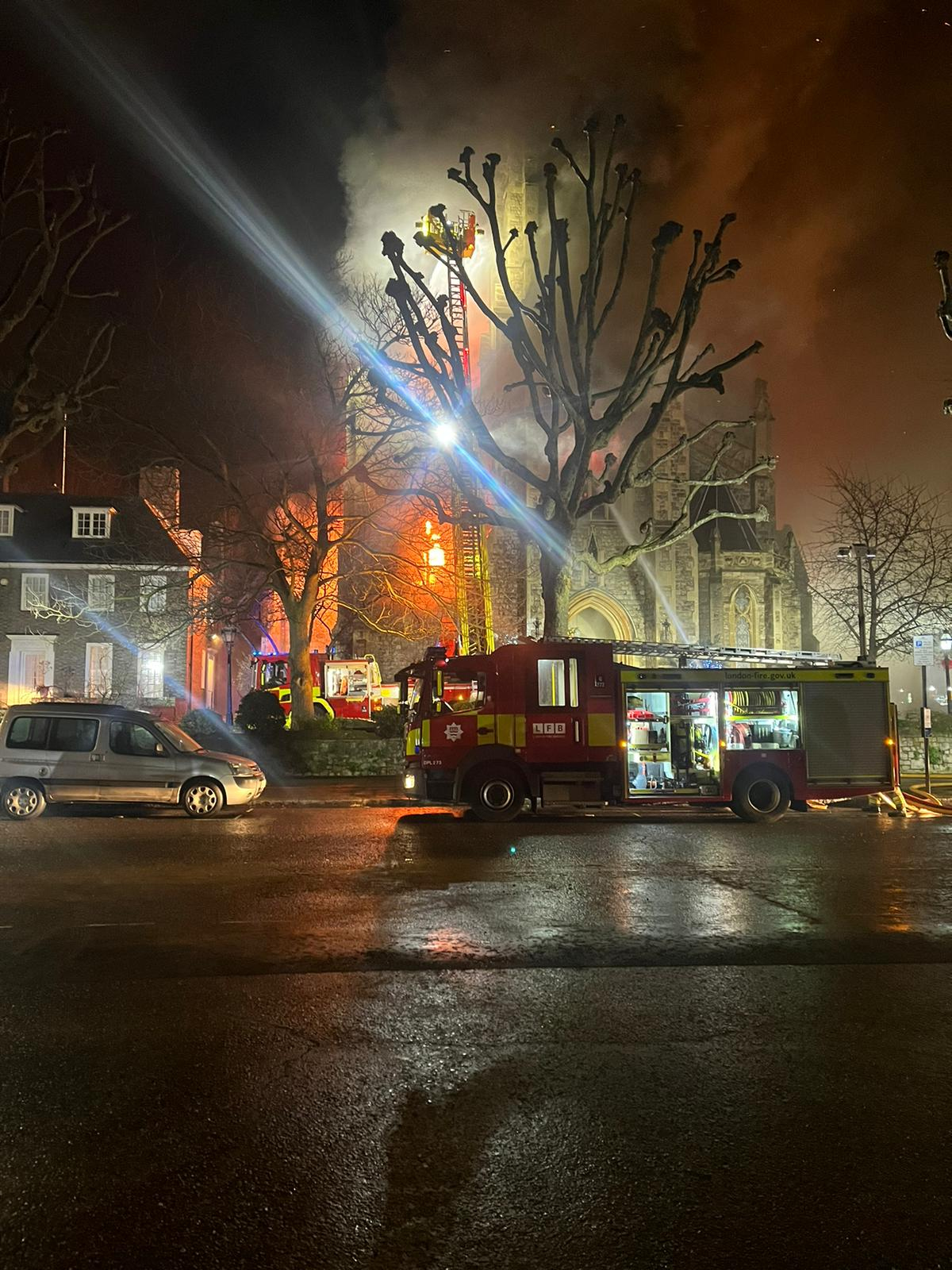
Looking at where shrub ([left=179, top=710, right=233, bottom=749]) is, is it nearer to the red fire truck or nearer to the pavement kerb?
the pavement kerb

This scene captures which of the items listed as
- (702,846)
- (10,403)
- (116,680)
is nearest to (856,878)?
(702,846)

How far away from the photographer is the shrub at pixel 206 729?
25734 millimetres

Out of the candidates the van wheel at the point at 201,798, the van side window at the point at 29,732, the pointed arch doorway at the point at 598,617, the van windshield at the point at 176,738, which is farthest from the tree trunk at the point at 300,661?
the pointed arch doorway at the point at 598,617

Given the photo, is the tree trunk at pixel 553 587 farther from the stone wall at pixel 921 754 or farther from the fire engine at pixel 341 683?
the fire engine at pixel 341 683

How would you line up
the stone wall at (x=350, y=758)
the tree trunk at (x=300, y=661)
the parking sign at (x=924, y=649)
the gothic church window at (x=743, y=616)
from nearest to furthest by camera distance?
1. the parking sign at (x=924, y=649)
2. the stone wall at (x=350, y=758)
3. the tree trunk at (x=300, y=661)
4. the gothic church window at (x=743, y=616)

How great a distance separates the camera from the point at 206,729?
26.7m

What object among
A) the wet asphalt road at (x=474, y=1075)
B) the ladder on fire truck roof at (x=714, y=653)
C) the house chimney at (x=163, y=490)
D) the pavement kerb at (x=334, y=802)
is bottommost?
the wet asphalt road at (x=474, y=1075)

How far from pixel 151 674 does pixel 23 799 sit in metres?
21.5

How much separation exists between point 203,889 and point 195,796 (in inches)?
261

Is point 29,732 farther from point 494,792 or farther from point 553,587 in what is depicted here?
point 553,587

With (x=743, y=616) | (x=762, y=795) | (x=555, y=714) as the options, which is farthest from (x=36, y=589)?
(x=743, y=616)

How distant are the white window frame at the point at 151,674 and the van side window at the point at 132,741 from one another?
20690mm

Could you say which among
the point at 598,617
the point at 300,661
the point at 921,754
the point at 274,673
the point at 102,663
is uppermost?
the point at 598,617

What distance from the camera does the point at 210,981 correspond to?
6098mm
